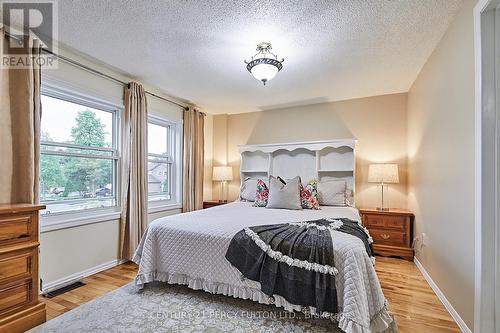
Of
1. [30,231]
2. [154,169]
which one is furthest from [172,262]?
[154,169]

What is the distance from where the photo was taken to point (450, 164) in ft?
7.00

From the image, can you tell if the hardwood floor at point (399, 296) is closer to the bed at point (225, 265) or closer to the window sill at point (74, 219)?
the bed at point (225, 265)

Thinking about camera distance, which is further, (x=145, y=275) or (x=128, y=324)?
(x=145, y=275)

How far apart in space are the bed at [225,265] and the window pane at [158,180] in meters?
1.52

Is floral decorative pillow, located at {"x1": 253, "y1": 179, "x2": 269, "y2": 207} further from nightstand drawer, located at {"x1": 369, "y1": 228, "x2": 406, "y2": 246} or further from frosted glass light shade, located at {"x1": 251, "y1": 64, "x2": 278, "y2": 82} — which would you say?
frosted glass light shade, located at {"x1": 251, "y1": 64, "x2": 278, "y2": 82}

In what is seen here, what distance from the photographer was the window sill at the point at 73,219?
251cm

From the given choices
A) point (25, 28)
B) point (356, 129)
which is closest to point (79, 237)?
point (25, 28)

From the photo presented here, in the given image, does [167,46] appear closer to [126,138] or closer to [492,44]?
[126,138]

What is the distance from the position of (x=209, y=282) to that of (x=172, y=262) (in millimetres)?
423

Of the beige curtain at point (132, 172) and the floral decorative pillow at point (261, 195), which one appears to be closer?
the beige curtain at point (132, 172)

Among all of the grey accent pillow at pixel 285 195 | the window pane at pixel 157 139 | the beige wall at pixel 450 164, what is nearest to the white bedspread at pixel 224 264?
the grey accent pillow at pixel 285 195

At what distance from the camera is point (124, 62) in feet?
9.56

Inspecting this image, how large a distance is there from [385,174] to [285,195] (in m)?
1.44

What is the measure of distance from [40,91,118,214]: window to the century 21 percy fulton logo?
47 centimetres
